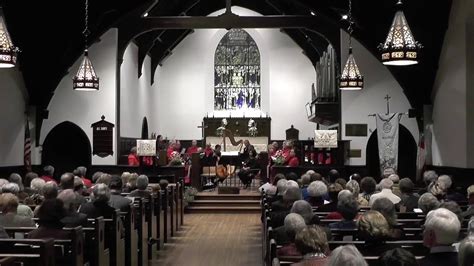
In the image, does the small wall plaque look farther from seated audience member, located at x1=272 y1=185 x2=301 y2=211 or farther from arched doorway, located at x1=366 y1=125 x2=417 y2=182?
seated audience member, located at x1=272 y1=185 x2=301 y2=211

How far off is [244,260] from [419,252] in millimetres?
4821

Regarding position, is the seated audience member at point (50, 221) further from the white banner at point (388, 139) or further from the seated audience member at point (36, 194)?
the white banner at point (388, 139)

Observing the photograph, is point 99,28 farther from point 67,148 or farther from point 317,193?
point 317,193

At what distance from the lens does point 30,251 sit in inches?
203

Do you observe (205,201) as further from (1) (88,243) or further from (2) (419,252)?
(2) (419,252)

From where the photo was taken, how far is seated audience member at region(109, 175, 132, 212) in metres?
8.56

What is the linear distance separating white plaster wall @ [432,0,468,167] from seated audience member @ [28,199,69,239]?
9.07 metres

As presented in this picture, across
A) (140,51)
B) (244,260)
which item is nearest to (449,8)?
(244,260)

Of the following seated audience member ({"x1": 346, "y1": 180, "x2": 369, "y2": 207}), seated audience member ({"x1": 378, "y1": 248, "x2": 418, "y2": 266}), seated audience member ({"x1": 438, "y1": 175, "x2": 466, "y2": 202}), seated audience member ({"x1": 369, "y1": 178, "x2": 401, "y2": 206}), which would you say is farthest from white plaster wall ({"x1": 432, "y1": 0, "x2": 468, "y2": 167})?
seated audience member ({"x1": 378, "y1": 248, "x2": 418, "y2": 266})

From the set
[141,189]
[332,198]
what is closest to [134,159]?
[141,189]

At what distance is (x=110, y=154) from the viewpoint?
691 inches

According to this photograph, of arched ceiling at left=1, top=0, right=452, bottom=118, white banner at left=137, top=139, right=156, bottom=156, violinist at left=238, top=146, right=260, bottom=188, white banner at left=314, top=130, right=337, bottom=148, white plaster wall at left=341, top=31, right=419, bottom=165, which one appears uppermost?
arched ceiling at left=1, top=0, right=452, bottom=118

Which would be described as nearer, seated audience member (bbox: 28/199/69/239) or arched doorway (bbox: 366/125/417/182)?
seated audience member (bbox: 28/199/69/239)

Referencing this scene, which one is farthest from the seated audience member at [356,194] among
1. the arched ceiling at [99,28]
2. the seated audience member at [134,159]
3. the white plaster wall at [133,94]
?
the white plaster wall at [133,94]
